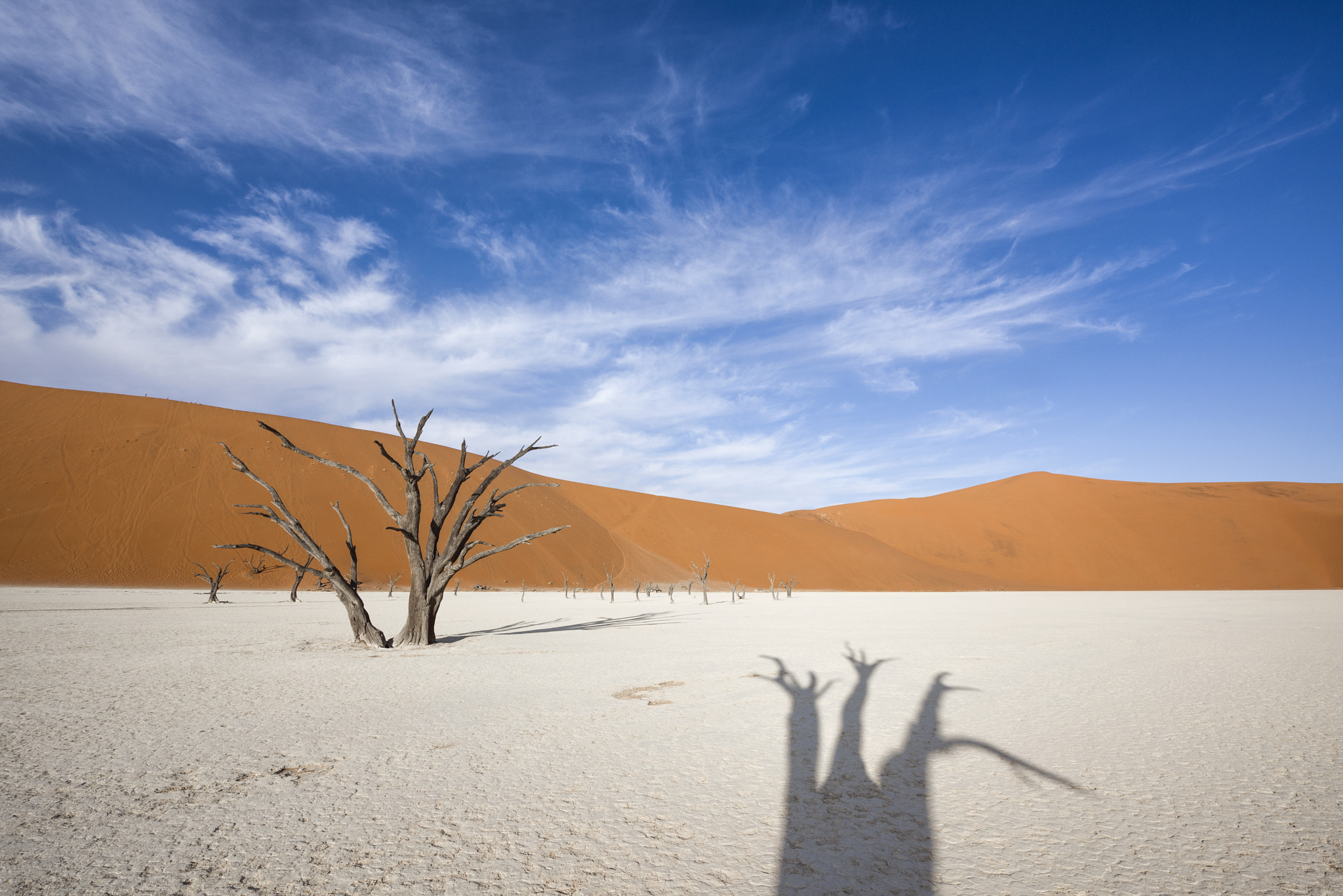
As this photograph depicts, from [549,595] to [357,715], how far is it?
30664 millimetres

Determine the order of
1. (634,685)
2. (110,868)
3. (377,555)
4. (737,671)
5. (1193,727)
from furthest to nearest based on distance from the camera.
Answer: (377,555) → (737,671) → (634,685) → (1193,727) → (110,868)

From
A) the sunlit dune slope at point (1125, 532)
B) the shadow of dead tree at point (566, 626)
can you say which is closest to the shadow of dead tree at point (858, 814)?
the shadow of dead tree at point (566, 626)

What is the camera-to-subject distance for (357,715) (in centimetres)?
625

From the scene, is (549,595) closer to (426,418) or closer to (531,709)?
(426,418)

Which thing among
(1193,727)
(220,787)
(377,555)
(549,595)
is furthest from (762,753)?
(377,555)

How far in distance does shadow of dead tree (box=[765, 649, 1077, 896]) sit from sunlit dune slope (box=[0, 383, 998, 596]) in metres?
37.4

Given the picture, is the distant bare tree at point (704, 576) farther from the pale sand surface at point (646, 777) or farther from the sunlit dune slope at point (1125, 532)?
the sunlit dune slope at point (1125, 532)

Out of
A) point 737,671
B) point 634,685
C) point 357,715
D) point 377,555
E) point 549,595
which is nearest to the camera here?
point 357,715

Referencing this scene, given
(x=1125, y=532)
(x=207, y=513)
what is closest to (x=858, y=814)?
(x=207, y=513)

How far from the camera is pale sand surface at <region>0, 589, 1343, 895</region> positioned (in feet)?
9.99

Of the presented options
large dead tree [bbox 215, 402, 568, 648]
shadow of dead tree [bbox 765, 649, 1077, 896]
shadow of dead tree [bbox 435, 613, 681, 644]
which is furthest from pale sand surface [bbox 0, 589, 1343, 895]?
shadow of dead tree [bbox 435, 613, 681, 644]

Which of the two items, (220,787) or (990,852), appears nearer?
(990,852)

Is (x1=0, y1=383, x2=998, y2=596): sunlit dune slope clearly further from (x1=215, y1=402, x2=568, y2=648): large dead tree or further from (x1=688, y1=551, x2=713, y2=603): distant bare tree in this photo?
(x1=215, y1=402, x2=568, y2=648): large dead tree

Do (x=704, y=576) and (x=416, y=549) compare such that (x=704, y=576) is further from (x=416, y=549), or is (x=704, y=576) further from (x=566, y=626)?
(x=416, y=549)
